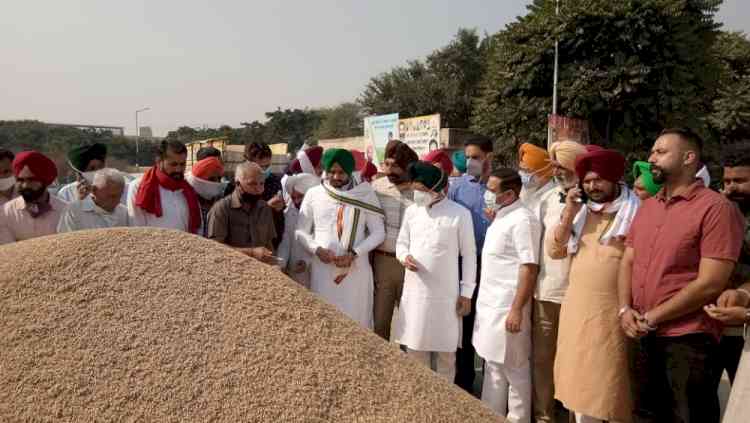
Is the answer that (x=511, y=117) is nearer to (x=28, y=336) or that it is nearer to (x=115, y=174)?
(x=115, y=174)

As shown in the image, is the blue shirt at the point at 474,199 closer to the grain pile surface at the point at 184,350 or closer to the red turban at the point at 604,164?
the red turban at the point at 604,164

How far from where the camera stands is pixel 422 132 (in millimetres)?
14289

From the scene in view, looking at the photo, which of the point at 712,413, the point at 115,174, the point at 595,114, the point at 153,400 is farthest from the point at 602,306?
the point at 595,114

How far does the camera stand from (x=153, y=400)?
1.64 m

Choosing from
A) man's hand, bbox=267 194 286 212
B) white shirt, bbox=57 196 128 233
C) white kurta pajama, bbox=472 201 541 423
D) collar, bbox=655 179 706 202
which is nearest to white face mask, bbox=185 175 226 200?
man's hand, bbox=267 194 286 212

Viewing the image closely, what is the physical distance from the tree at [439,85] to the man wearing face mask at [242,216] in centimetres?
2776

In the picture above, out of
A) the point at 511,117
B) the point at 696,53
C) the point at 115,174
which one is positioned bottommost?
the point at 115,174

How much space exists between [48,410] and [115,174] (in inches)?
87.6

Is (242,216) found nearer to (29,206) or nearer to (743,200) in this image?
(29,206)

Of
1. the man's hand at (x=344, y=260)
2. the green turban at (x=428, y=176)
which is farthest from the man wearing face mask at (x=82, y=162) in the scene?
the green turban at (x=428, y=176)

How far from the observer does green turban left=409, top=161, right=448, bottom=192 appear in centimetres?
398

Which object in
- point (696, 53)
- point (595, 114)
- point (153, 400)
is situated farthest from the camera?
point (595, 114)

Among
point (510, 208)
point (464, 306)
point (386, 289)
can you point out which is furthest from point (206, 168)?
point (510, 208)

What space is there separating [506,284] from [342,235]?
1.26 m
